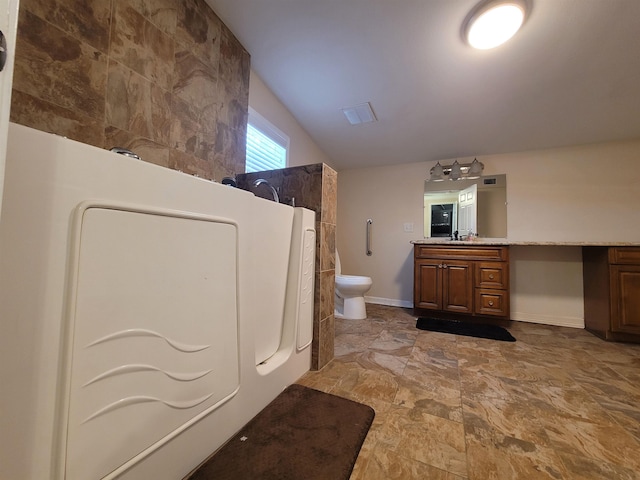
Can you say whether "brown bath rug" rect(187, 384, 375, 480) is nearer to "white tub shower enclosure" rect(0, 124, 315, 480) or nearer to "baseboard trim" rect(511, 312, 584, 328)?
"white tub shower enclosure" rect(0, 124, 315, 480)

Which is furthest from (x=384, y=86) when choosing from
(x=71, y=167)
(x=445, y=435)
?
(x=445, y=435)

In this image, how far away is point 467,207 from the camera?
3.01 meters

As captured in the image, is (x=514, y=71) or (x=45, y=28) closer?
(x=45, y=28)

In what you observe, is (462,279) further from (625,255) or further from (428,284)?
(625,255)

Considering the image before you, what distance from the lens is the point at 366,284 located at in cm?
255

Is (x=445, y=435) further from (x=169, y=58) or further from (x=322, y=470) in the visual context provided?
(x=169, y=58)

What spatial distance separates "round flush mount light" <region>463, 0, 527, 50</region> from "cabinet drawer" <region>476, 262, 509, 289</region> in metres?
1.80

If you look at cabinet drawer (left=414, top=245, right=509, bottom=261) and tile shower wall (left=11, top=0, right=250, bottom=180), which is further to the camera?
cabinet drawer (left=414, top=245, right=509, bottom=261)

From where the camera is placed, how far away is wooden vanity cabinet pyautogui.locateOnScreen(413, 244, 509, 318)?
7.79ft

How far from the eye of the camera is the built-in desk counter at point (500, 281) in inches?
79.5

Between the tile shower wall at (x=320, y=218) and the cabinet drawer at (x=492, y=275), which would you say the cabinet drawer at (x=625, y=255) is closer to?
the cabinet drawer at (x=492, y=275)

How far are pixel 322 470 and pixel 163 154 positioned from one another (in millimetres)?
1462

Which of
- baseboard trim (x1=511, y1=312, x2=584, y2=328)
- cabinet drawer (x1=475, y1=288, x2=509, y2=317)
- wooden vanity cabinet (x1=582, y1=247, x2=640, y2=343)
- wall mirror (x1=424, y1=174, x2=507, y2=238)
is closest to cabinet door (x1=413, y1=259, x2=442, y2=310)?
cabinet drawer (x1=475, y1=288, x2=509, y2=317)

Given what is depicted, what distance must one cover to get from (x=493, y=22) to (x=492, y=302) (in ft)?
7.18
